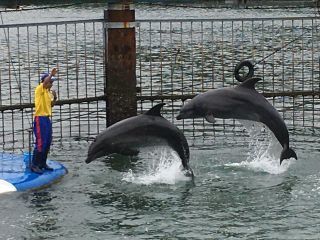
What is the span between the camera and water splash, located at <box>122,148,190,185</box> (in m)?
16.2

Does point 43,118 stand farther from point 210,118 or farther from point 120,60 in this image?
point 120,60

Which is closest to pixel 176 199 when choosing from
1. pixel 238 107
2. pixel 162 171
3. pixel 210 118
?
pixel 210 118

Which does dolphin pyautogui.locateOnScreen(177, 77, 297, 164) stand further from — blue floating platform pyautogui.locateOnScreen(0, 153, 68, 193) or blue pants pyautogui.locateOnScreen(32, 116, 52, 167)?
blue floating platform pyautogui.locateOnScreen(0, 153, 68, 193)

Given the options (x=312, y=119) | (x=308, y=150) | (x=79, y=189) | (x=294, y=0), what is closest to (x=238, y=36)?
(x=294, y=0)

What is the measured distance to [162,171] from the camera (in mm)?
16641

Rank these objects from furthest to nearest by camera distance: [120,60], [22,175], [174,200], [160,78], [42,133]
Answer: [160,78], [120,60], [42,133], [22,175], [174,200]

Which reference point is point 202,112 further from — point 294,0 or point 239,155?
point 294,0

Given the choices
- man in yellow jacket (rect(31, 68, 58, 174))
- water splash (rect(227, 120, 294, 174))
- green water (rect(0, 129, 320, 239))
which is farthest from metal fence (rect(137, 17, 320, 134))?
man in yellow jacket (rect(31, 68, 58, 174))

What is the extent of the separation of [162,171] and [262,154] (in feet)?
8.23

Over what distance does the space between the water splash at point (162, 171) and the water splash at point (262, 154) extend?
1292mm

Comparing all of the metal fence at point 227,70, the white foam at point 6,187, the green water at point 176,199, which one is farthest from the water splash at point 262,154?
the white foam at point 6,187

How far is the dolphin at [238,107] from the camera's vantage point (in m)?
16.0

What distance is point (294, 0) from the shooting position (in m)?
69.8

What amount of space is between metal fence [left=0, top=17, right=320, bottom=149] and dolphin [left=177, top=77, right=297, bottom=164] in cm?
389
